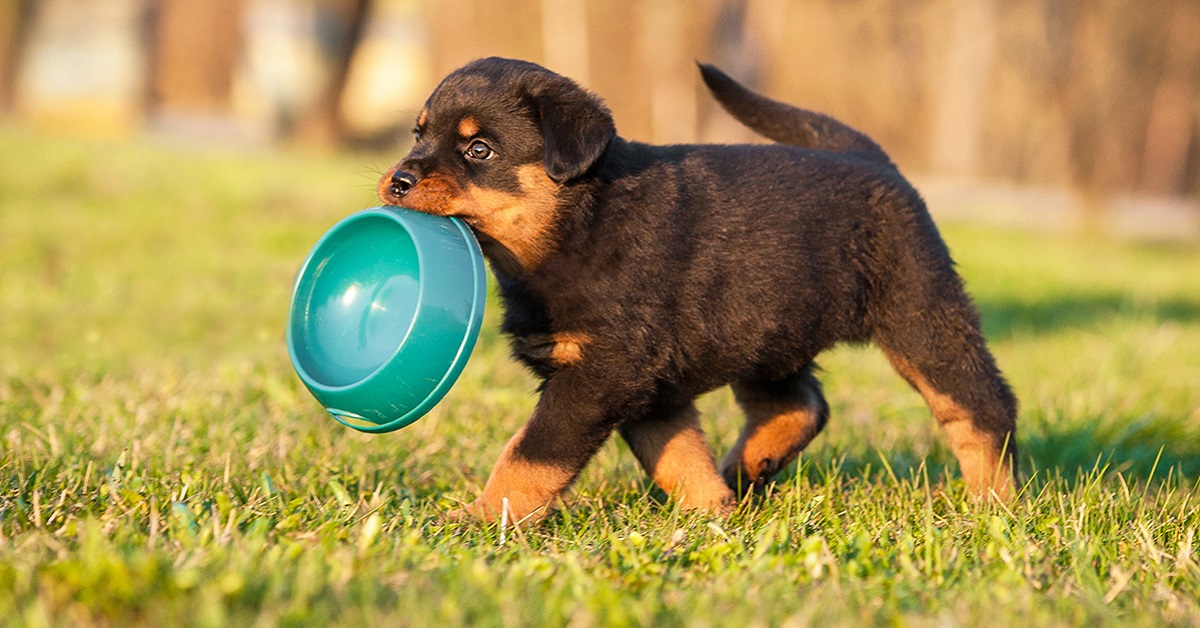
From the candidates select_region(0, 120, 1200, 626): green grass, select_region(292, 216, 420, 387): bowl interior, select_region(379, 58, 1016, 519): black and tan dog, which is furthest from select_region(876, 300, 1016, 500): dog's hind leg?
select_region(292, 216, 420, 387): bowl interior

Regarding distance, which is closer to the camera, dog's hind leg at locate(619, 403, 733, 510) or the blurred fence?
dog's hind leg at locate(619, 403, 733, 510)

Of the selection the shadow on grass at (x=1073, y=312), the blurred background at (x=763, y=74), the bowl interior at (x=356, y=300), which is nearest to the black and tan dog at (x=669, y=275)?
the bowl interior at (x=356, y=300)

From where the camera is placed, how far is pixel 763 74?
1357 centimetres

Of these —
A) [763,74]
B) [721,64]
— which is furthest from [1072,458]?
[763,74]

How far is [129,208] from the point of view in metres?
9.45

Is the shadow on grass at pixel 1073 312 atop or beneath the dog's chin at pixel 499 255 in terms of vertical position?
beneath

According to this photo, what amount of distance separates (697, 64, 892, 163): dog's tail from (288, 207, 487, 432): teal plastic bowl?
1.21m

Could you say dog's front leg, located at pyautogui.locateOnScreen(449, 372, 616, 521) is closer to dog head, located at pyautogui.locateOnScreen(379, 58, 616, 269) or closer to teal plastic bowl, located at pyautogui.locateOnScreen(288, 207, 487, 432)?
teal plastic bowl, located at pyautogui.locateOnScreen(288, 207, 487, 432)

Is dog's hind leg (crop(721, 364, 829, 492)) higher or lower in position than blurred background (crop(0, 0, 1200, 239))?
lower

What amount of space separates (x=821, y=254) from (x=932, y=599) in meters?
1.24

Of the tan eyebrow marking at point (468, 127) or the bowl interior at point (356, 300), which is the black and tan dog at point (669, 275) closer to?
the tan eyebrow marking at point (468, 127)

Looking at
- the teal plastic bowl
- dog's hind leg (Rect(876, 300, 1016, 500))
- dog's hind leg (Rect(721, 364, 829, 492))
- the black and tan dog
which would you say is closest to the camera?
the teal plastic bowl

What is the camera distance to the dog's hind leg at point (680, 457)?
3.43m

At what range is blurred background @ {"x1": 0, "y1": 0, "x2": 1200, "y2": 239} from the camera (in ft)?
43.6
